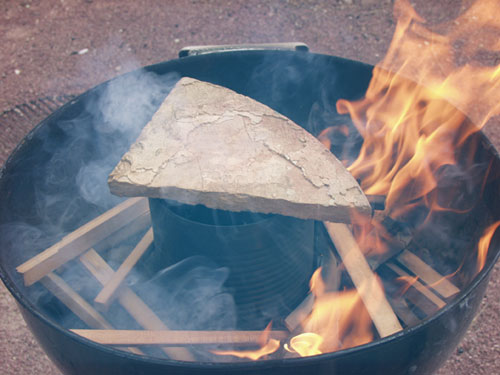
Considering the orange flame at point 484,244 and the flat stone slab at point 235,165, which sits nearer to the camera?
the flat stone slab at point 235,165

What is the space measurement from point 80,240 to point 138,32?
3.53 meters

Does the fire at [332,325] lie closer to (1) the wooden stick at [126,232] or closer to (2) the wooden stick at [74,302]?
(2) the wooden stick at [74,302]

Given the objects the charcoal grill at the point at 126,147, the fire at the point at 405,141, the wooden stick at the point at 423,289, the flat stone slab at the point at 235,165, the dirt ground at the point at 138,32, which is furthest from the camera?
the dirt ground at the point at 138,32

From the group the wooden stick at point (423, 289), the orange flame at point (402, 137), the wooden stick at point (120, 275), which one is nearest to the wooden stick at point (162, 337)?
the wooden stick at point (120, 275)

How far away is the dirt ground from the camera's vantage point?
465 cm

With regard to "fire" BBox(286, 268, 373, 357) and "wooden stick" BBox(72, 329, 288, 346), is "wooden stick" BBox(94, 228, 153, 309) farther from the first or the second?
"fire" BBox(286, 268, 373, 357)

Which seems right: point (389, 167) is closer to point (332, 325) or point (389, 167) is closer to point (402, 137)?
point (402, 137)

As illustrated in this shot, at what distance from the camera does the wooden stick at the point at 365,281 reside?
6.07ft

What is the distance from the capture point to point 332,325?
2.09 metres

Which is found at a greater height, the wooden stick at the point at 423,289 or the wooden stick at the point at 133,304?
the wooden stick at the point at 423,289

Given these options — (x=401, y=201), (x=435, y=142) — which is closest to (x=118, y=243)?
(x=401, y=201)

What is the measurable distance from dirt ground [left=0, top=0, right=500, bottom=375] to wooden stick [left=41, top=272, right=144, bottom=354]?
7.56 ft

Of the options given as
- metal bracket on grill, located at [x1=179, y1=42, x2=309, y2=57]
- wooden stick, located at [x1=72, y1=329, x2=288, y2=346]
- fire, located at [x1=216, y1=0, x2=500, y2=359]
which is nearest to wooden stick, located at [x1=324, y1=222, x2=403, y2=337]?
fire, located at [x1=216, y1=0, x2=500, y2=359]

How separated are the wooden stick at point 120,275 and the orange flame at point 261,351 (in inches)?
21.3
